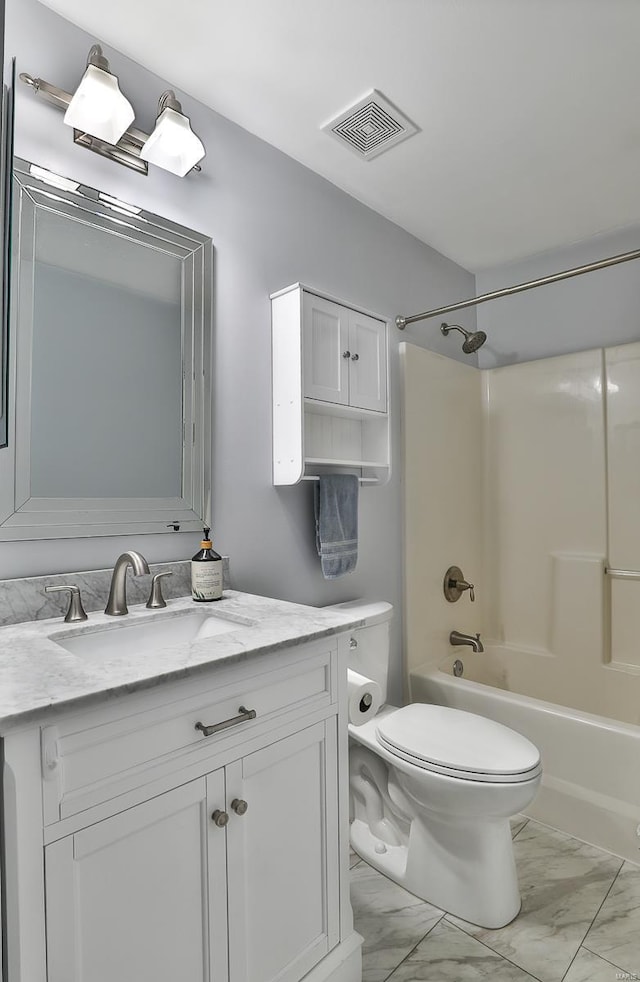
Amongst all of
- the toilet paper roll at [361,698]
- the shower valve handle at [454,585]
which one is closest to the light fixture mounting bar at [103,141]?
the toilet paper roll at [361,698]

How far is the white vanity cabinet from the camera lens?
82cm

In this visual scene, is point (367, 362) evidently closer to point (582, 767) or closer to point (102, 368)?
point (102, 368)

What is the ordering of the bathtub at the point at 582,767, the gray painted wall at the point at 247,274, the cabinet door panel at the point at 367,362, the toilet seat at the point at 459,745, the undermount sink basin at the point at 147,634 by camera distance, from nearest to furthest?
the undermount sink basin at the point at 147,634 < the gray painted wall at the point at 247,274 < the toilet seat at the point at 459,745 < the bathtub at the point at 582,767 < the cabinet door panel at the point at 367,362

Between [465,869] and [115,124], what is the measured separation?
2213 mm

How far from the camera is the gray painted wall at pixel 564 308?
8.45 feet

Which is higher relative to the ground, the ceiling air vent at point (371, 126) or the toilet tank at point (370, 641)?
the ceiling air vent at point (371, 126)

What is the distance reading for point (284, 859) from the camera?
1164 mm

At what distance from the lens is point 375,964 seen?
1443mm

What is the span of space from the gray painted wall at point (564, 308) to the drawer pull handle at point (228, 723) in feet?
7.94

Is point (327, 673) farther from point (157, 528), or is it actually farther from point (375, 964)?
point (375, 964)

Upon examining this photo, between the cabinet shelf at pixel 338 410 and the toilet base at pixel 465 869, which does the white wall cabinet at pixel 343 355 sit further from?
the toilet base at pixel 465 869

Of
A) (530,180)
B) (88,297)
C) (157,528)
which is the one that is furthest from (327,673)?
(530,180)

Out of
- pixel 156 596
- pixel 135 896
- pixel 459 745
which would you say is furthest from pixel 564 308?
pixel 135 896

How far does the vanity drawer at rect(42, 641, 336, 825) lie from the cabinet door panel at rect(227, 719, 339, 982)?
81 mm
